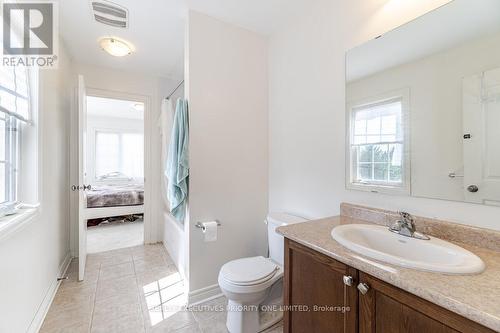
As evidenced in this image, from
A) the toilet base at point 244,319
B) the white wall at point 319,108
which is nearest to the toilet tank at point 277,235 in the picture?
the white wall at point 319,108

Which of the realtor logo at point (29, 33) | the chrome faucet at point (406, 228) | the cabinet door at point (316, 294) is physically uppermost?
the realtor logo at point (29, 33)

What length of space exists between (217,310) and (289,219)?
3.08 ft

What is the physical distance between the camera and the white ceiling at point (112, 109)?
14.9 feet

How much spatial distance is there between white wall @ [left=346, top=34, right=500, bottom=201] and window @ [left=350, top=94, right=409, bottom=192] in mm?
56

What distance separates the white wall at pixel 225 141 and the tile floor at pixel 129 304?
244 mm

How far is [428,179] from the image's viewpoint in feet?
3.83

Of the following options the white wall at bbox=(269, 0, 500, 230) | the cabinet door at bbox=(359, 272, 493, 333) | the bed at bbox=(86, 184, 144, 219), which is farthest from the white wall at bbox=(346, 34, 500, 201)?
the bed at bbox=(86, 184, 144, 219)

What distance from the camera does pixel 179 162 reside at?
5.91 feet

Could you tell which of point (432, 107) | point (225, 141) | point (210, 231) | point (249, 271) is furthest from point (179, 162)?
point (432, 107)

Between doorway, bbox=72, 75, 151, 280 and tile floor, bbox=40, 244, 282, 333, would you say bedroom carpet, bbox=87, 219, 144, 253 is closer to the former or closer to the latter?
doorway, bbox=72, 75, 151, 280

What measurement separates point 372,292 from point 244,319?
3.33 ft

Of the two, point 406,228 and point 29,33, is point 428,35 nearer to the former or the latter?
point 406,228

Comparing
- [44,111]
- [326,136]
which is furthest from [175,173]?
[326,136]

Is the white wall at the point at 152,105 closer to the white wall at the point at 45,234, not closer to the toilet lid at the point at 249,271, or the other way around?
the white wall at the point at 45,234
